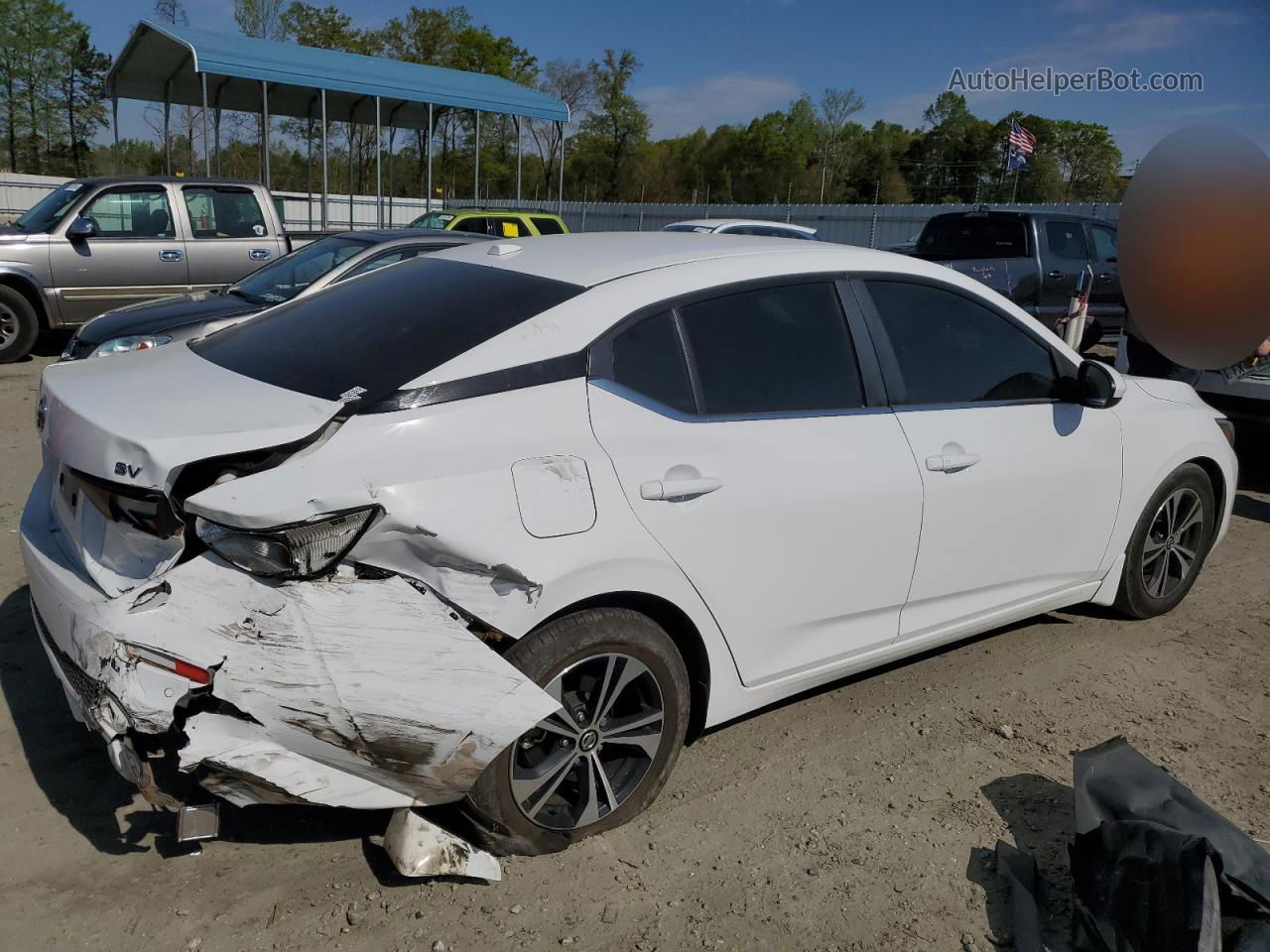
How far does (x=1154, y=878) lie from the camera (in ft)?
8.34

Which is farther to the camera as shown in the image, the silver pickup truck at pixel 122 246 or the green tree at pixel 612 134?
the green tree at pixel 612 134

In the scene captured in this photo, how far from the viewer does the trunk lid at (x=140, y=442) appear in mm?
2504

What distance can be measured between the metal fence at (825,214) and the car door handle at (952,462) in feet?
69.6

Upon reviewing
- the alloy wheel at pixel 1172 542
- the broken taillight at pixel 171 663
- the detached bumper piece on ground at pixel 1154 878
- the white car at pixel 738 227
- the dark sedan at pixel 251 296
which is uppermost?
the white car at pixel 738 227

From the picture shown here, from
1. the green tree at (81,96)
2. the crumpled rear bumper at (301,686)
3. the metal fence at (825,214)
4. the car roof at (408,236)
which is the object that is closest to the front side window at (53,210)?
the car roof at (408,236)

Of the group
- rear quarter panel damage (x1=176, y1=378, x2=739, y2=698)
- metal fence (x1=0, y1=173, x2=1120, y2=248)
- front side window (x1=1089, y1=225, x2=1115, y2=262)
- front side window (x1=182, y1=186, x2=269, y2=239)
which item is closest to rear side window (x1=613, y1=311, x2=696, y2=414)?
rear quarter panel damage (x1=176, y1=378, x2=739, y2=698)

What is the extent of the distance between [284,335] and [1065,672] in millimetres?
3379

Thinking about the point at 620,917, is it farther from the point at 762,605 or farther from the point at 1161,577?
the point at 1161,577

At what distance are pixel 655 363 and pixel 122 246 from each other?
961cm

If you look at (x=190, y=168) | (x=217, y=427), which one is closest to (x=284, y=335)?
(x=217, y=427)

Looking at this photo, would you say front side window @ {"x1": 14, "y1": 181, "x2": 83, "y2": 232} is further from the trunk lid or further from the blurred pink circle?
the blurred pink circle

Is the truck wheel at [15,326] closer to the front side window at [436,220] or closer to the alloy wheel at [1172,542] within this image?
the front side window at [436,220]

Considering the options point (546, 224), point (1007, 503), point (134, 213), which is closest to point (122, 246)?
point (134, 213)

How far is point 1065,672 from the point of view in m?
4.31
